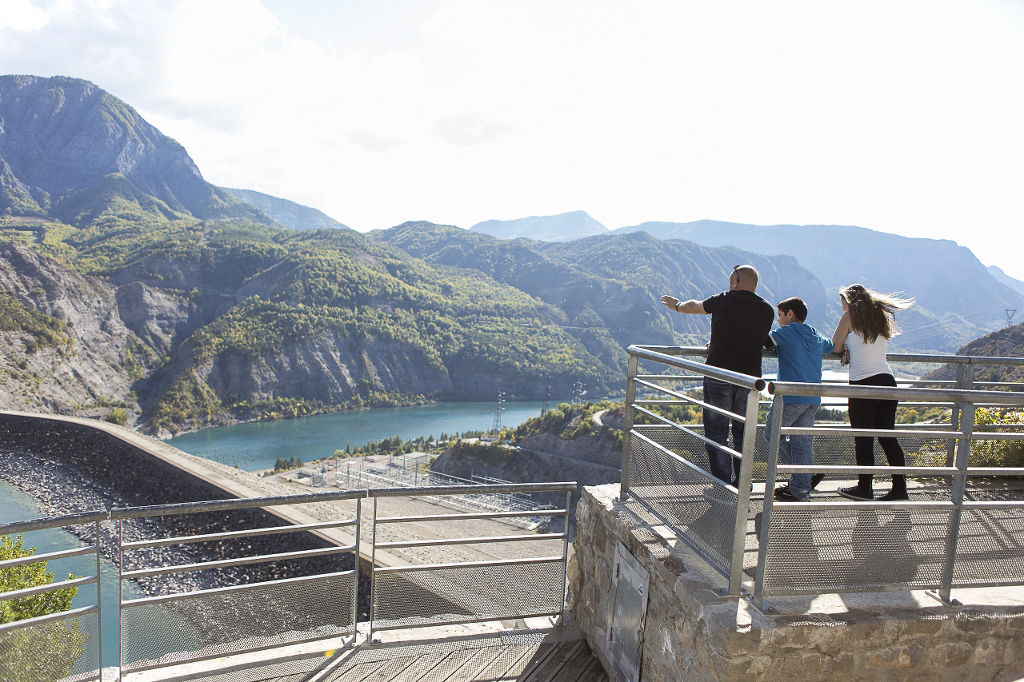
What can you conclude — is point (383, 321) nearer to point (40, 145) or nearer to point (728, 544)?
point (728, 544)

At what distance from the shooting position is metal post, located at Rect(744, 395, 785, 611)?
2145mm

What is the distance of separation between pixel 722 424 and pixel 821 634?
1.07 meters

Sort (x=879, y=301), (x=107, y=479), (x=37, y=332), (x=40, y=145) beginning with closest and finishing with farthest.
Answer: (x=879, y=301) < (x=107, y=479) < (x=37, y=332) < (x=40, y=145)

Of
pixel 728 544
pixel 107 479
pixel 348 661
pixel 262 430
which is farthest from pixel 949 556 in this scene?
pixel 262 430

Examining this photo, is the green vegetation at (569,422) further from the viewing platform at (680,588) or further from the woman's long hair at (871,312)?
the woman's long hair at (871,312)

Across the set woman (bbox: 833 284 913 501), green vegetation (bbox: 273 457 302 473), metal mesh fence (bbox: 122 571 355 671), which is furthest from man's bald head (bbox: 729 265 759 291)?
green vegetation (bbox: 273 457 302 473)

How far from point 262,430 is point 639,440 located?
9036cm

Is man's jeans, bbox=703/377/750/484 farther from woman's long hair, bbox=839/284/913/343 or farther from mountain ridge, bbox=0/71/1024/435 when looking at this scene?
mountain ridge, bbox=0/71/1024/435

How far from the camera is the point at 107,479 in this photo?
103 ft

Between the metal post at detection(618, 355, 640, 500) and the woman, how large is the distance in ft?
3.46

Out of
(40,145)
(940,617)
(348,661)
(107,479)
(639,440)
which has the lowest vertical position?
(107,479)

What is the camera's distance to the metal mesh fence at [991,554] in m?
2.52

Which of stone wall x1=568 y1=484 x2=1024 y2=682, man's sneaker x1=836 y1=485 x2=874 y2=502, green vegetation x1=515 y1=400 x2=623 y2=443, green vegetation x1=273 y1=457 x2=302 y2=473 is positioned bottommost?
green vegetation x1=273 y1=457 x2=302 y2=473

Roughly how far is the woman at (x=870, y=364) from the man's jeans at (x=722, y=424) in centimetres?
54
